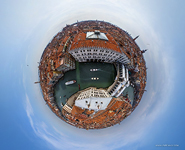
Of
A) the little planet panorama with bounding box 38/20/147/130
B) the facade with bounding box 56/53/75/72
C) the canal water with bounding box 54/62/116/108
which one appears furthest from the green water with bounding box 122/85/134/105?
the facade with bounding box 56/53/75/72

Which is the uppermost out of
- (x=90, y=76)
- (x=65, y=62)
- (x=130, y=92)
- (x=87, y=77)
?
(x=65, y=62)

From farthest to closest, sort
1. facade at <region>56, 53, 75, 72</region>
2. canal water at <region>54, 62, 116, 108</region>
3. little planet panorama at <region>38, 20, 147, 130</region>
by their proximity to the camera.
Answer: canal water at <region>54, 62, 116, 108</region>, little planet panorama at <region>38, 20, 147, 130</region>, facade at <region>56, 53, 75, 72</region>

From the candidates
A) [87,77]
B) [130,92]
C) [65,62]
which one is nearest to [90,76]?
[87,77]

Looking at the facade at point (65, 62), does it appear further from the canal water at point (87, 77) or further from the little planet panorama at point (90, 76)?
the canal water at point (87, 77)

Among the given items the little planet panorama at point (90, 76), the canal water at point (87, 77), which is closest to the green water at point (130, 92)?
the little planet panorama at point (90, 76)

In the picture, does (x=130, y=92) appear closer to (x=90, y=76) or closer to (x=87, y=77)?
(x=90, y=76)

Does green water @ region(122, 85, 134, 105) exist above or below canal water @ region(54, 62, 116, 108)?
below

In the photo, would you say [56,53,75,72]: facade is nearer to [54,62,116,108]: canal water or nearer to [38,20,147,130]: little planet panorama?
[38,20,147,130]: little planet panorama

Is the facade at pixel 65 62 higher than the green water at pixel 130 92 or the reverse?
higher
